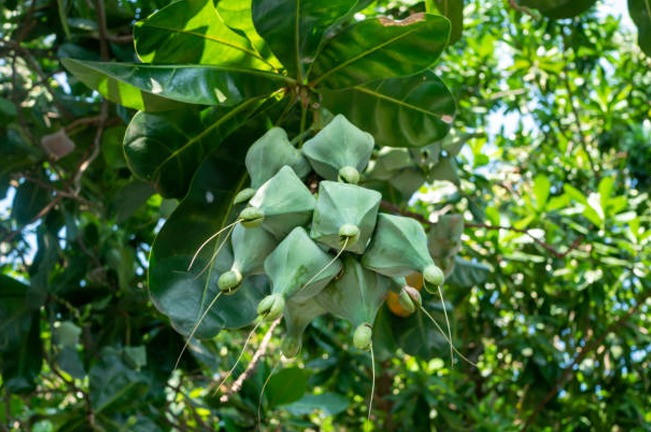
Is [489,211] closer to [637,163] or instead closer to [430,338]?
[430,338]

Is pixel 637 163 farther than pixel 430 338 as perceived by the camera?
Yes

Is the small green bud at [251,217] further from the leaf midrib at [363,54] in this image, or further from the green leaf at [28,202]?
the green leaf at [28,202]

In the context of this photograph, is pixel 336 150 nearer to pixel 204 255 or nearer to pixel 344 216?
pixel 344 216

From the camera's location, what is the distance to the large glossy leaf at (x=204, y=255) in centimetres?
127

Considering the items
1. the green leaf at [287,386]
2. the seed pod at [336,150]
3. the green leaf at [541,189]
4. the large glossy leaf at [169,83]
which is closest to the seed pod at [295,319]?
the seed pod at [336,150]

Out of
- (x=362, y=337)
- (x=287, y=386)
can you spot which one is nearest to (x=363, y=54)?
(x=362, y=337)

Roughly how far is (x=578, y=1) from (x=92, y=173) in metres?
2.04

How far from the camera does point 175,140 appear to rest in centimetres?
137

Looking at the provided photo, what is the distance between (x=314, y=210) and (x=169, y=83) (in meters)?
0.40

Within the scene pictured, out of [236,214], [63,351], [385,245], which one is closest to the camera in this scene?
[385,245]

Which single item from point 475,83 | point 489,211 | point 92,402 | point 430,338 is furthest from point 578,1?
point 475,83

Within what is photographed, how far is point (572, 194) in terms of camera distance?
2963 mm

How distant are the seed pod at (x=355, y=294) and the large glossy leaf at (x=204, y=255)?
31 cm

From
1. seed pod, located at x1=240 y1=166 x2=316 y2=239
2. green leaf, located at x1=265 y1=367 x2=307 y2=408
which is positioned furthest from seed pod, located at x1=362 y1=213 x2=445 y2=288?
green leaf, located at x1=265 y1=367 x2=307 y2=408
